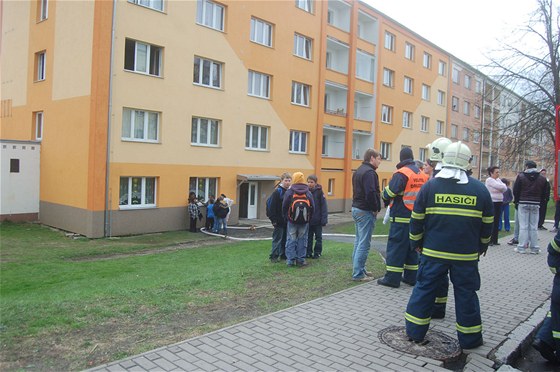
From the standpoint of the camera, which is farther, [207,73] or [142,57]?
[207,73]

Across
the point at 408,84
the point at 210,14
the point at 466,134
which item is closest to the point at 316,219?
the point at 210,14

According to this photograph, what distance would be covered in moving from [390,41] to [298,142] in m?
15.5

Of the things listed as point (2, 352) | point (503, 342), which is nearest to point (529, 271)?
point (503, 342)

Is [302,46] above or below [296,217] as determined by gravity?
above

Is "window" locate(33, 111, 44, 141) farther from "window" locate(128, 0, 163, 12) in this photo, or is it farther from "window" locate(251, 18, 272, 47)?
"window" locate(251, 18, 272, 47)

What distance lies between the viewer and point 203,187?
21.9 meters

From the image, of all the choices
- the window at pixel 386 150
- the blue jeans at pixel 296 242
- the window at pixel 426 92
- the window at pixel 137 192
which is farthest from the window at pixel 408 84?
the blue jeans at pixel 296 242

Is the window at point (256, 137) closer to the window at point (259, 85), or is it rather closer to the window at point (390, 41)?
the window at point (259, 85)

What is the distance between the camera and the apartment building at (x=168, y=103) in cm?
1795

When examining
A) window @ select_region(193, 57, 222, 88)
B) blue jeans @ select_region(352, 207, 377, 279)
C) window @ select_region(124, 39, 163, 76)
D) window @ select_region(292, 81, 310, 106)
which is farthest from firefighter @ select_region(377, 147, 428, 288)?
window @ select_region(292, 81, 310, 106)

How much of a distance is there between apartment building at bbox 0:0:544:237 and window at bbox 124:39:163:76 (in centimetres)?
4

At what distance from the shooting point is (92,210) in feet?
57.2

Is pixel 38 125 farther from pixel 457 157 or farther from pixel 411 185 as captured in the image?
pixel 457 157

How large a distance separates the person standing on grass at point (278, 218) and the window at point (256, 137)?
15.0 metres
